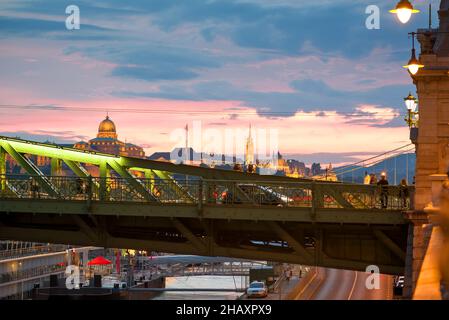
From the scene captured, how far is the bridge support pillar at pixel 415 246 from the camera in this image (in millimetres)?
21023

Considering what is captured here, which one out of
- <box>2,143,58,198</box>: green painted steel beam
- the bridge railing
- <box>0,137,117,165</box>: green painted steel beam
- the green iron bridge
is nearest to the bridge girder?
the green iron bridge

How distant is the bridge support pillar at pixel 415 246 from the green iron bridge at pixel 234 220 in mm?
4834

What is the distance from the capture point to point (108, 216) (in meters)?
37.7

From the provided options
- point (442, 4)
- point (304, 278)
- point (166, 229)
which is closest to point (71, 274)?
point (304, 278)

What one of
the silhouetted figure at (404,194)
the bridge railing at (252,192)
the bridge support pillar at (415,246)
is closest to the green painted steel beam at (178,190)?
the bridge railing at (252,192)

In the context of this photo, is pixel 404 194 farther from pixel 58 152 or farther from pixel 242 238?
pixel 58 152

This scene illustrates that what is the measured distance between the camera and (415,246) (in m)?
24.1

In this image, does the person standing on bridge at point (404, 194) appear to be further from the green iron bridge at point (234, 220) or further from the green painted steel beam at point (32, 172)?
the green painted steel beam at point (32, 172)

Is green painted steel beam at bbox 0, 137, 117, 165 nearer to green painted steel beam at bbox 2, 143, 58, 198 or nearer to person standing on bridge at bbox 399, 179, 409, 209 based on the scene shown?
green painted steel beam at bbox 2, 143, 58, 198

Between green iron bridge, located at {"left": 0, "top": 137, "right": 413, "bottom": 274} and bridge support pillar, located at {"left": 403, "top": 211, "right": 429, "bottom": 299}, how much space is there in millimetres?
4834

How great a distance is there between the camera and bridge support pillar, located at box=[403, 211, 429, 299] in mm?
21023

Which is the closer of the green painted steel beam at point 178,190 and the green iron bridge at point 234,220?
the green iron bridge at point 234,220
